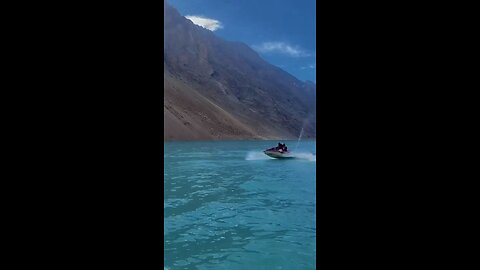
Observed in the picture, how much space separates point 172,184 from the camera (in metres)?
22.1

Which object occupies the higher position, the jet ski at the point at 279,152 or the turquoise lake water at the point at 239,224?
the jet ski at the point at 279,152

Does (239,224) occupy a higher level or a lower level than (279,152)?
lower

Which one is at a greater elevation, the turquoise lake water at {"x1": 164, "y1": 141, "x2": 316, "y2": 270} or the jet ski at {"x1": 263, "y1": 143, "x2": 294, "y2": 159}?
the jet ski at {"x1": 263, "y1": 143, "x2": 294, "y2": 159}

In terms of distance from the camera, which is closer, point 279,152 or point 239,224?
point 239,224

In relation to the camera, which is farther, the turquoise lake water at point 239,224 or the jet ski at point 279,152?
the jet ski at point 279,152

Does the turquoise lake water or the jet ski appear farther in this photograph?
the jet ski
